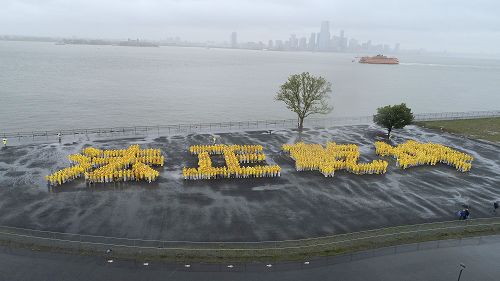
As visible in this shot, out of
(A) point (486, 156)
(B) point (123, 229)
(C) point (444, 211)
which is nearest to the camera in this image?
(B) point (123, 229)

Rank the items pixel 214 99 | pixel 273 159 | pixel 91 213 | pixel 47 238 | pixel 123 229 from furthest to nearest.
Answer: pixel 214 99 → pixel 273 159 → pixel 91 213 → pixel 123 229 → pixel 47 238

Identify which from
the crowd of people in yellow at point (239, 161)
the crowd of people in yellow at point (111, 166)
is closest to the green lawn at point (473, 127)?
the crowd of people in yellow at point (239, 161)

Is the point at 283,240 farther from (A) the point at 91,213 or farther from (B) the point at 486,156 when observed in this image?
(B) the point at 486,156

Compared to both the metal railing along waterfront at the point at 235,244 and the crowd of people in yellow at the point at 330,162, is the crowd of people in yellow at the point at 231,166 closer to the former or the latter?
the crowd of people in yellow at the point at 330,162

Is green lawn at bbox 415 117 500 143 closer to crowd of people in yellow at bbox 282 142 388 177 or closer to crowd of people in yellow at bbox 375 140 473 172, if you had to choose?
crowd of people in yellow at bbox 375 140 473 172

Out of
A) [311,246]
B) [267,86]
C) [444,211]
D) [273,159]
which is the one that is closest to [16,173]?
[273,159]
